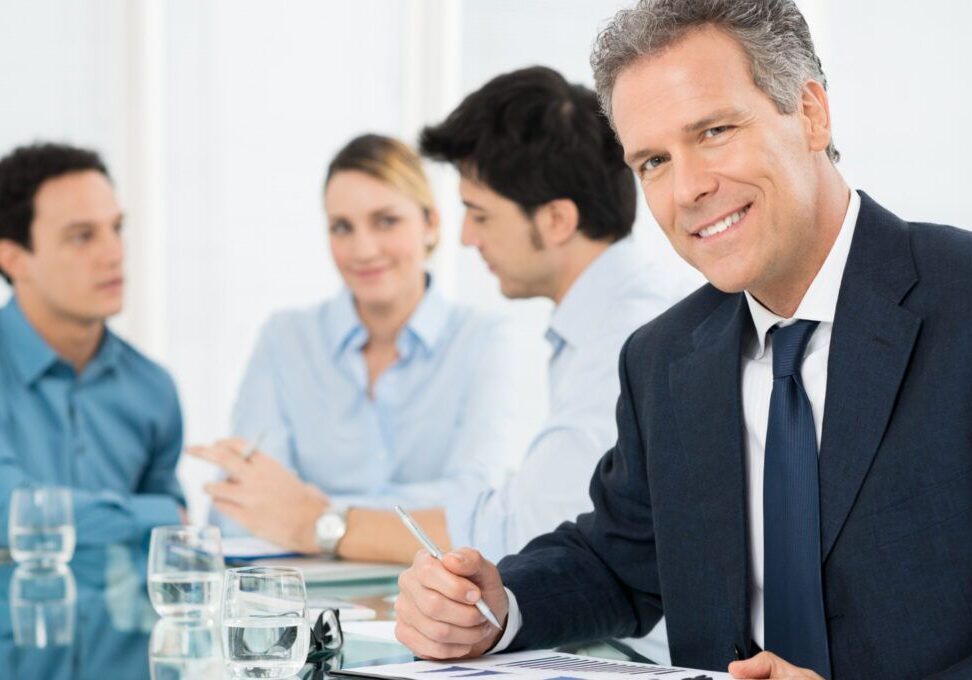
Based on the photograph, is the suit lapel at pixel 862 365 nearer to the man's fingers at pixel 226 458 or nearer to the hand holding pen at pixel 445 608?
the hand holding pen at pixel 445 608

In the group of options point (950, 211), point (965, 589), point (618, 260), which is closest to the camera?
point (965, 589)

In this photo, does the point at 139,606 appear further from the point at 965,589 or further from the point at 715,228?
the point at 965,589

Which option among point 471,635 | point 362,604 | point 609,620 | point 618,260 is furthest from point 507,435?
point 471,635

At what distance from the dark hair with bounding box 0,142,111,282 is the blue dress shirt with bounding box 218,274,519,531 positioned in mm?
819

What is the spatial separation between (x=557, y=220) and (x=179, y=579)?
1222 mm

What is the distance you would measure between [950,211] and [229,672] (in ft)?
9.74

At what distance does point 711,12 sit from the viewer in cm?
158

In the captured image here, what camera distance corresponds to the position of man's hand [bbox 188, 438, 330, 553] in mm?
2678

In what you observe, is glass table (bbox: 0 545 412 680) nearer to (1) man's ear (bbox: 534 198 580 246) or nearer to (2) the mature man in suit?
(2) the mature man in suit

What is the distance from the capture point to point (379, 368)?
12.3ft

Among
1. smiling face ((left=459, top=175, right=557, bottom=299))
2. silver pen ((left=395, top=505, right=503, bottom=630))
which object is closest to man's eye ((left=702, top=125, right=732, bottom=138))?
silver pen ((left=395, top=505, right=503, bottom=630))

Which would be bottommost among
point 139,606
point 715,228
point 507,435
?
point 139,606

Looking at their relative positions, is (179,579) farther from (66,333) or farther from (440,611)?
(66,333)

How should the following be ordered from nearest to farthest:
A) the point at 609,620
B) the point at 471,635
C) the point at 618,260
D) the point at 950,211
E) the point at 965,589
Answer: the point at 965,589
the point at 471,635
the point at 609,620
the point at 618,260
the point at 950,211
